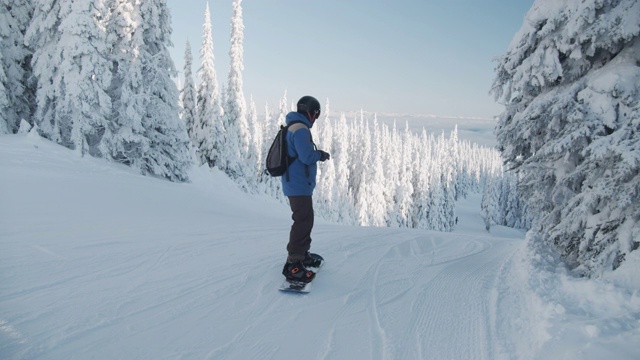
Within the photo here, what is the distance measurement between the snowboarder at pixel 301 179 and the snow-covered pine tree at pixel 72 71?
504 inches

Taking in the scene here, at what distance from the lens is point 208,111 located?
93.6 feet

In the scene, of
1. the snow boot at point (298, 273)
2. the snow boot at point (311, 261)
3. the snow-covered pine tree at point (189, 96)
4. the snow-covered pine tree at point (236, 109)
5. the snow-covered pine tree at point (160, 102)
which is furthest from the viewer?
the snow-covered pine tree at point (236, 109)

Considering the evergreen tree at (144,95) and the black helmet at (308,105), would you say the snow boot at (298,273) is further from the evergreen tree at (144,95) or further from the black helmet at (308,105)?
the evergreen tree at (144,95)

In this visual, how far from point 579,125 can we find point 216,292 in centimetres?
572

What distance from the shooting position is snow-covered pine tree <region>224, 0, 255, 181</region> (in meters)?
31.0

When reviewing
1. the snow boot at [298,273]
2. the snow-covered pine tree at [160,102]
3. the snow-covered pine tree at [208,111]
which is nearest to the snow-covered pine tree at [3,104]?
the snow-covered pine tree at [160,102]

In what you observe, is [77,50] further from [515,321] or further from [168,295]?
[515,321]

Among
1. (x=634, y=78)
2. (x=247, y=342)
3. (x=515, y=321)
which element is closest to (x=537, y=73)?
(x=634, y=78)

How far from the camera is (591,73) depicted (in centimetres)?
595

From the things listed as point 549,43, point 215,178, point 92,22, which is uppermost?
point 92,22

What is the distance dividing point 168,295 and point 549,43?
23.4ft

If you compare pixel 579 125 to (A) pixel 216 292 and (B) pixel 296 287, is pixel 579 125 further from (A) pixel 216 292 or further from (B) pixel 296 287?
(A) pixel 216 292

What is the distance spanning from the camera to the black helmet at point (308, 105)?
4.68m

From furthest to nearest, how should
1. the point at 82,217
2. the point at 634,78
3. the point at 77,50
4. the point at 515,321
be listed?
1. the point at 77,50
2. the point at 82,217
3. the point at 634,78
4. the point at 515,321
